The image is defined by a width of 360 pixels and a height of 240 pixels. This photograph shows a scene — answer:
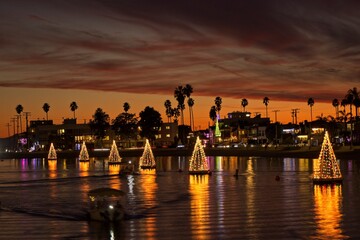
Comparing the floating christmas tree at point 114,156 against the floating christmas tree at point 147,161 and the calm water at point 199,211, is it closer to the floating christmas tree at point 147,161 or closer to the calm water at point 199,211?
the floating christmas tree at point 147,161

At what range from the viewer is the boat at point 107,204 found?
25.2 meters

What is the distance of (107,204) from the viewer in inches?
1015

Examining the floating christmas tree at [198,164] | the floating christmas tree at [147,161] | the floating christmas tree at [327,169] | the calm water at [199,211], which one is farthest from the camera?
the floating christmas tree at [147,161]

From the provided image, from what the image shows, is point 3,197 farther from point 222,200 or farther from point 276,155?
point 276,155

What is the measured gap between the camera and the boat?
82.8 ft

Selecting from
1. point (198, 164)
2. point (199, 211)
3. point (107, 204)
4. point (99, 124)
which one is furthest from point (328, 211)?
point (99, 124)

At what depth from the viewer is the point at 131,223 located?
25391 mm

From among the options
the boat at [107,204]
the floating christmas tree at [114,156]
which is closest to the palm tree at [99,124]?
the floating christmas tree at [114,156]

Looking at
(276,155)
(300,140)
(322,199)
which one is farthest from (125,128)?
(322,199)

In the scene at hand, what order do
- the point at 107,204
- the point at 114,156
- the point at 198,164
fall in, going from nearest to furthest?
the point at 107,204 → the point at 198,164 → the point at 114,156

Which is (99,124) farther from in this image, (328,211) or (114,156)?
(328,211)

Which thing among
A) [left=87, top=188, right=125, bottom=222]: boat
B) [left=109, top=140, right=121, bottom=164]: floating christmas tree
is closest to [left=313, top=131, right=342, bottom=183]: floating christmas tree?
[left=87, top=188, right=125, bottom=222]: boat

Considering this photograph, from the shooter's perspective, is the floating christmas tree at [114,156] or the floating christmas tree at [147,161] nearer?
the floating christmas tree at [147,161]

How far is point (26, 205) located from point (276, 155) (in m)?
75.4
